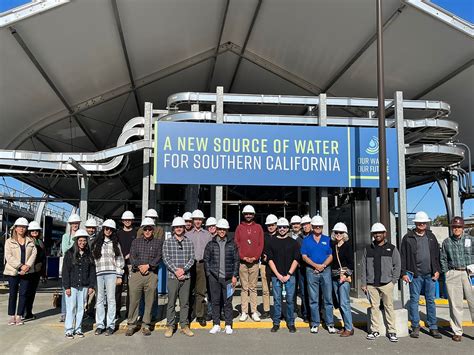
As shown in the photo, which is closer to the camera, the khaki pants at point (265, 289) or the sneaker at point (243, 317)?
the sneaker at point (243, 317)

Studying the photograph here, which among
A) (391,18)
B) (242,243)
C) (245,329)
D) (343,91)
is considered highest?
(391,18)

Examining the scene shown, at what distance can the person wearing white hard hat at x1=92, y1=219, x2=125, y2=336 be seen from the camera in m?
7.11

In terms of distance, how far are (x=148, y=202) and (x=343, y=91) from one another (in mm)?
8728

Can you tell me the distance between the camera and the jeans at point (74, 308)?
6.95 metres

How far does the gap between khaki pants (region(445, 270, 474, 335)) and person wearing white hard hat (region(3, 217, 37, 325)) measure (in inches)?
300

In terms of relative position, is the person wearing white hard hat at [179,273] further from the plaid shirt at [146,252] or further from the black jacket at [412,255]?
the black jacket at [412,255]

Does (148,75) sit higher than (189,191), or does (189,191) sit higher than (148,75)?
(148,75)

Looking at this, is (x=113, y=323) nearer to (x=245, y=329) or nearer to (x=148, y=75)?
(x=245, y=329)

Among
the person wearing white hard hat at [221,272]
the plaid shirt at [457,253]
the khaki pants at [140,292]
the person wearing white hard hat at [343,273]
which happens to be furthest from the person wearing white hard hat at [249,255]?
the plaid shirt at [457,253]

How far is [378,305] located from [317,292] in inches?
40.3

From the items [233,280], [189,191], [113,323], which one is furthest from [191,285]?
[189,191]

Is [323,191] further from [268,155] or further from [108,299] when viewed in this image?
[108,299]

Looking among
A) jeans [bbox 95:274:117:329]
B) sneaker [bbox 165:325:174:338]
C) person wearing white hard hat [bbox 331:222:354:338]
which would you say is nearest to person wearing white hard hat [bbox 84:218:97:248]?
jeans [bbox 95:274:117:329]

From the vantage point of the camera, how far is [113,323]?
7.16m
